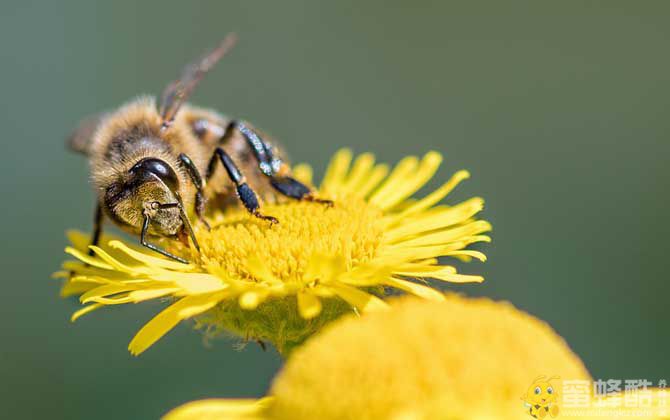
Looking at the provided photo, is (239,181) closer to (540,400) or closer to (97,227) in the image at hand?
(97,227)

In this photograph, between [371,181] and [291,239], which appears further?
[371,181]

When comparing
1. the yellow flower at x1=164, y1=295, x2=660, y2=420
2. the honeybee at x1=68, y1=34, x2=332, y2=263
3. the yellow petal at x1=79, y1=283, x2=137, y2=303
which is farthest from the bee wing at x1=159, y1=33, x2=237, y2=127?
the yellow flower at x1=164, y1=295, x2=660, y2=420

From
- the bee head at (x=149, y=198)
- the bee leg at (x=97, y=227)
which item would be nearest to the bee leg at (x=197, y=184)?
the bee head at (x=149, y=198)

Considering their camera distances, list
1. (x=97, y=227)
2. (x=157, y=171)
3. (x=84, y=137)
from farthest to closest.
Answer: (x=84, y=137), (x=97, y=227), (x=157, y=171)

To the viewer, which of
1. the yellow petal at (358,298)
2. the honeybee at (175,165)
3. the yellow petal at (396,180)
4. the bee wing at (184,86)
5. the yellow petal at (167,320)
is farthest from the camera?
the yellow petal at (396,180)

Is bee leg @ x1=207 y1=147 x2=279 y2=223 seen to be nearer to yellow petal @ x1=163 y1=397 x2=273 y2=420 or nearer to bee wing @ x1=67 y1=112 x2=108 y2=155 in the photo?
bee wing @ x1=67 y1=112 x2=108 y2=155

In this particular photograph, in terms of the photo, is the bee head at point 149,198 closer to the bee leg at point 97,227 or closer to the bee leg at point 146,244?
the bee leg at point 146,244

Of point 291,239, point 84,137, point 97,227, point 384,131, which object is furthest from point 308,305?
point 384,131
